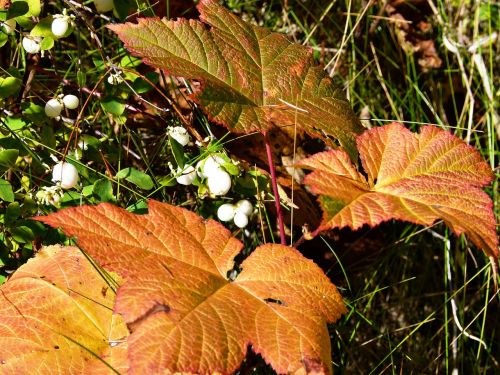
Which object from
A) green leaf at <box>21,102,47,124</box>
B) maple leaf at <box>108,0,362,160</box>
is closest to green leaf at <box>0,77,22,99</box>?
green leaf at <box>21,102,47,124</box>

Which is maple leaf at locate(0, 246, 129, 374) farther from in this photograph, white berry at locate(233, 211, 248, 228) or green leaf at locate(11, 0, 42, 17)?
green leaf at locate(11, 0, 42, 17)

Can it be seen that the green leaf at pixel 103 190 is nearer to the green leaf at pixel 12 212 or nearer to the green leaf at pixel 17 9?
the green leaf at pixel 12 212

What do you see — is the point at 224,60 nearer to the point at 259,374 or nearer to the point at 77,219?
the point at 77,219

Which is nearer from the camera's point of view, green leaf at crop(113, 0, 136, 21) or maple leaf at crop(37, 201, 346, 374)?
maple leaf at crop(37, 201, 346, 374)

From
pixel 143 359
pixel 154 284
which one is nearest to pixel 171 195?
pixel 154 284

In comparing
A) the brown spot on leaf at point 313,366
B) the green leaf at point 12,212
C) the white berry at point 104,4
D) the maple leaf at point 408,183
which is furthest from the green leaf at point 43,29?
the brown spot on leaf at point 313,366

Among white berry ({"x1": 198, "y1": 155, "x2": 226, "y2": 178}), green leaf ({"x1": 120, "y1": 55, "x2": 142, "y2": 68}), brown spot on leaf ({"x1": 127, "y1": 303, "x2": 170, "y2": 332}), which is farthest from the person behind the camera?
green leaf ({"x1": 120, "y1": 55, "x2": 142, "y2": 68})

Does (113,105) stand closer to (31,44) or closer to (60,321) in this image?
(31,44)
